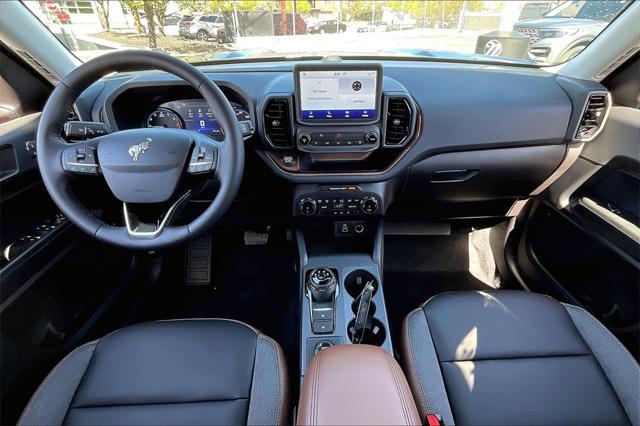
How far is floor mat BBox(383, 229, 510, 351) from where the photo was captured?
2.15 m

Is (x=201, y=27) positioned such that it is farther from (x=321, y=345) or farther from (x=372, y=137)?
(x=321, y=345)

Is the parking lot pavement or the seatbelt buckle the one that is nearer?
the seatbelt buckle

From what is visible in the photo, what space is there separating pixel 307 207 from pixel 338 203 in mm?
141

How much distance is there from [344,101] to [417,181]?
559mm

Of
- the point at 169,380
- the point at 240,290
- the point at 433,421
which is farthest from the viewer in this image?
the point at 240,290

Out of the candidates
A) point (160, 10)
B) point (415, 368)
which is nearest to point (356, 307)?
point (415, 368)

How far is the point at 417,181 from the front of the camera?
171cm

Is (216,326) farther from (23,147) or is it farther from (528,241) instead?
(528,241)

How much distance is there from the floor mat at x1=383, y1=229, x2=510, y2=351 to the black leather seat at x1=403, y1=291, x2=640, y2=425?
0.82 metres

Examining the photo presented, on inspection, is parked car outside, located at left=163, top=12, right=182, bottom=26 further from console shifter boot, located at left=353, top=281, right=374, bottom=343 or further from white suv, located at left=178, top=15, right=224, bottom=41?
console shifter boot, located at left=353, top=281, right=374, bottom=343

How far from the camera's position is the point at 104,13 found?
149 cm

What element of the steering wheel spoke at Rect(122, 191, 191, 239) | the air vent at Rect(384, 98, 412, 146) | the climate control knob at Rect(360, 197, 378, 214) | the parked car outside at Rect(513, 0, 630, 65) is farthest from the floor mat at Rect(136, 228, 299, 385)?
the parked car outside at Rect(513, 0, 630, 65)

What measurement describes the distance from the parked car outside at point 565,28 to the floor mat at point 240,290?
159 centimetres

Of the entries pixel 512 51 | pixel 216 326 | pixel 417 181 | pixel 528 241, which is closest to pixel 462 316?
pixel 417 181
